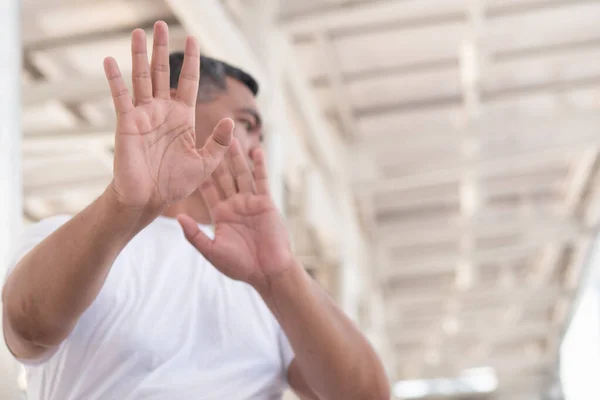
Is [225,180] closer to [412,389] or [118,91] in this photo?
[118,91]

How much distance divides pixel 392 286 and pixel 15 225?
11180 millimetres

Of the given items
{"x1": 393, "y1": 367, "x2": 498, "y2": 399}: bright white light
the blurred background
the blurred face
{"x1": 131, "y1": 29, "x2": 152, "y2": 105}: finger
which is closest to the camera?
{"x1": 131, "y1": 29, "x2": 152, "y2": 105}: finger

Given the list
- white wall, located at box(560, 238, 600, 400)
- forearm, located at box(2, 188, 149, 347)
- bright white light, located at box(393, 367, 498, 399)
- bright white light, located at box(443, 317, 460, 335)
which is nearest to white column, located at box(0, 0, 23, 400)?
forearm, located at box(2, 188, 149, 347)

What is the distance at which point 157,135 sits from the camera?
1263mm

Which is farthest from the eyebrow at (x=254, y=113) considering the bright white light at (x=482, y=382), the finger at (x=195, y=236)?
the bright white light at (x=482, y=382)

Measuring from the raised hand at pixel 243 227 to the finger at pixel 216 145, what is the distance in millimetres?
191

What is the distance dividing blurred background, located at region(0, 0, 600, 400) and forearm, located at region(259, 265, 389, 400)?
49 centimetres

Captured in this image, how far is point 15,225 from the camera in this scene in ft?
6.15

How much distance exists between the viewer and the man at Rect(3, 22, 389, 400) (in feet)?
3.96

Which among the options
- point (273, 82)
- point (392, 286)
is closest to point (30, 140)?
point (273, 82)

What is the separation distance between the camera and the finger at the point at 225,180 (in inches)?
63.8

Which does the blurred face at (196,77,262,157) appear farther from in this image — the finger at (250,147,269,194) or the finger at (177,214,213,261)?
the finger at (177,214,213,261)

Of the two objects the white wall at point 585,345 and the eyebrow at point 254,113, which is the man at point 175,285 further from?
the white wall at point 585,345

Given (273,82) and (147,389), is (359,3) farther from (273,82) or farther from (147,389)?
(147,389)
